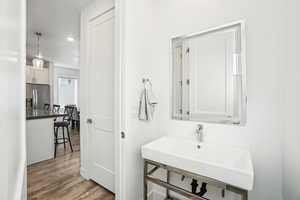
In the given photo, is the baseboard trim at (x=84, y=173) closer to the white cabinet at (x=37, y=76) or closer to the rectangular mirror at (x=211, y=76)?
the rectangular mirror at (x=211, y=76)

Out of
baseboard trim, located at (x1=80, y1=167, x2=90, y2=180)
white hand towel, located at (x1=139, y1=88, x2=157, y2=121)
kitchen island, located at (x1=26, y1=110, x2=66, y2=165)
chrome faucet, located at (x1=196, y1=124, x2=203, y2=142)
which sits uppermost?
white hand towel, located at (x1=139, y1=88, x2=157, y2=121)

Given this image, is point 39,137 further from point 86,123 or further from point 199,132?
point 199,132

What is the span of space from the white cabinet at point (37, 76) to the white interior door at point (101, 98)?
14.9ft

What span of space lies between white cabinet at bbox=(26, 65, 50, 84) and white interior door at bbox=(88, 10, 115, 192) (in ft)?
14.9

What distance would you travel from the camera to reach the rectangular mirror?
4.44 ft

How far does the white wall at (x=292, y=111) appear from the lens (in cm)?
101

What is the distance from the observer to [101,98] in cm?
202

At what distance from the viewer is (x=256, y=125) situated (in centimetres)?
127

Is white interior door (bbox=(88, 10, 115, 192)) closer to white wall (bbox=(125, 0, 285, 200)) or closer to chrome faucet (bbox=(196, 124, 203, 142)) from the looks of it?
white wall (bbox=(125, 0, 285, 200))

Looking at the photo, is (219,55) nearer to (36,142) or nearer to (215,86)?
(215,86)

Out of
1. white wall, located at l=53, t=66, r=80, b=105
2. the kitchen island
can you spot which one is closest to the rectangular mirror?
the kitchen island

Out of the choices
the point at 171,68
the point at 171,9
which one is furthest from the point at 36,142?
the point at 171,9

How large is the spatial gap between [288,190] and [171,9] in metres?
1.99

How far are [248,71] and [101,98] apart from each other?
67.0 inches
